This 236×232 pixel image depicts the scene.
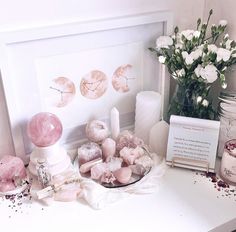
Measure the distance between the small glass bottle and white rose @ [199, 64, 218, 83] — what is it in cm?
50

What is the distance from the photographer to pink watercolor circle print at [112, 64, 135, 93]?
3.54 ft

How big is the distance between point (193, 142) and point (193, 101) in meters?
0.13

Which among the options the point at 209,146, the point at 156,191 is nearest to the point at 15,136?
the point at 156,191

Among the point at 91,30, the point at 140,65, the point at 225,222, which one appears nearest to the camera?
the point at 225,222

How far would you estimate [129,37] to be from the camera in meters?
1.04

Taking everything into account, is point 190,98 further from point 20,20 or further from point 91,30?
point 20,20

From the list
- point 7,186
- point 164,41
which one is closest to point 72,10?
point 164,41

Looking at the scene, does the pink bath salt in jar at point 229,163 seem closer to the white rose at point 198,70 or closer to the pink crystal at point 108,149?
the white rose at point 198,70

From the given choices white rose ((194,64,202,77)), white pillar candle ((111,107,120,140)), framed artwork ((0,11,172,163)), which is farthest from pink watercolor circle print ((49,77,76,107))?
white rose ((194,64,202,77))

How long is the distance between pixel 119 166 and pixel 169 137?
170 mm

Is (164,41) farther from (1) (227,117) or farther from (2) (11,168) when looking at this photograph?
(2) (11,168)

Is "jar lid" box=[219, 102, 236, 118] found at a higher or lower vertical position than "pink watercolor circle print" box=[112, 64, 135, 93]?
lower

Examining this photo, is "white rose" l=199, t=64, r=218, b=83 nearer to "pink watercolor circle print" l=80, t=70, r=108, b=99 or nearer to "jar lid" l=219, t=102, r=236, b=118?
"jar lid" l=219, t=102, r=236, b=118

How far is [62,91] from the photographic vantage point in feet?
3.32
